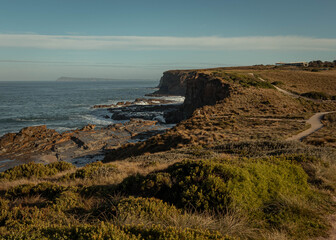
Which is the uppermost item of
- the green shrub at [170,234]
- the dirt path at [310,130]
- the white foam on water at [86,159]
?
the green shrub at [170,234]

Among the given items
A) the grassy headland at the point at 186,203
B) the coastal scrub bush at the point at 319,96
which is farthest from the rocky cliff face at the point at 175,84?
the grassy headland at the point at 186,203

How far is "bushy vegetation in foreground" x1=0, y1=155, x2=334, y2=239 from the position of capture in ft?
12.4

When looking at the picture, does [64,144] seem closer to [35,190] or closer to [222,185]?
[35,190]

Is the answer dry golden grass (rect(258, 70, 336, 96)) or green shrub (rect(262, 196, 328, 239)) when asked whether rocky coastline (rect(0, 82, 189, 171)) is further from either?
dry golden grass (rect(258, 70, 336, 96))

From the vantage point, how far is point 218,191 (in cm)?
531

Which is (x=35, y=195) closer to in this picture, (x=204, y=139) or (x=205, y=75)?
(x=204, y=139)

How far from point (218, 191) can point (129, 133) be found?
31607 millimetres

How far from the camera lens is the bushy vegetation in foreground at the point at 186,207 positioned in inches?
149

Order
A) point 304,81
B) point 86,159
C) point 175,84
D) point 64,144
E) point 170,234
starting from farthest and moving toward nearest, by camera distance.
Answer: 1. point 175,84
2. point 304,81
3. point 64,144
4. point 86,159
5. point 170,234

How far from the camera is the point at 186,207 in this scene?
17.2ft

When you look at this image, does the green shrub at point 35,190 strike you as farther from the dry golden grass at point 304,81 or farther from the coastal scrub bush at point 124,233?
the dry golden grass at point 304,81

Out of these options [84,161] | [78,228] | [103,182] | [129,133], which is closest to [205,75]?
[129,133]

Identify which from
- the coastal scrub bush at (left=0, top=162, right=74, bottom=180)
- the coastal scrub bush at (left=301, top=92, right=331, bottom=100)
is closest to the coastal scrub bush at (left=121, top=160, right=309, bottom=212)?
the coastal scrub bush at (left=0, top=162, right=74, bottom=180)

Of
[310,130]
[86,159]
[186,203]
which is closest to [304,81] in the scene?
[310,130]
